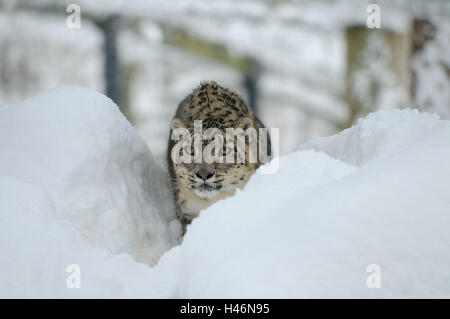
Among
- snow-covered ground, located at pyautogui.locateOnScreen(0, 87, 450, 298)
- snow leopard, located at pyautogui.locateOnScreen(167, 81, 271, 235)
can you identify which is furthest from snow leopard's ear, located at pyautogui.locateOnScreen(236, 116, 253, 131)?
snow-covered ground, located at pyautogui.locateOnScreen(0, 87, 450, 298)

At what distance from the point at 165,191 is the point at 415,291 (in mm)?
2043

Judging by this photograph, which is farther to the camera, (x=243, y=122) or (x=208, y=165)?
(x=243, y=122)

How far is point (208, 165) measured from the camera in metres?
3.71

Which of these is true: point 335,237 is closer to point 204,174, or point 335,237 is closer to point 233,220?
point 233,220

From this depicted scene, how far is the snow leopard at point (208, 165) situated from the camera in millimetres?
3617

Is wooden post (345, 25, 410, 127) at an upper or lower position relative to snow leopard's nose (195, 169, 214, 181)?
upper

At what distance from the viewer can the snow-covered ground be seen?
1.82 metres

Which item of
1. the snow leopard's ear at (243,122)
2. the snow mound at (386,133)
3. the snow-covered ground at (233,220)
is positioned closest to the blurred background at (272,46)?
the snow leopard's ear at (243,122)

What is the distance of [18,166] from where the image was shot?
96.7 inches

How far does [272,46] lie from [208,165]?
6154 mm

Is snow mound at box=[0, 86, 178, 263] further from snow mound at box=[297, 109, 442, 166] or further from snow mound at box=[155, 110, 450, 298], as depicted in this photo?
snow mound at box=[297, 109, 442, 166]

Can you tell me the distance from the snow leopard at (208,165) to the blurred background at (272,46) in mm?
524

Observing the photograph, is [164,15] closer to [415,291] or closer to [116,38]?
[116,38]

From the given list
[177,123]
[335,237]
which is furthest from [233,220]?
[177,123]
